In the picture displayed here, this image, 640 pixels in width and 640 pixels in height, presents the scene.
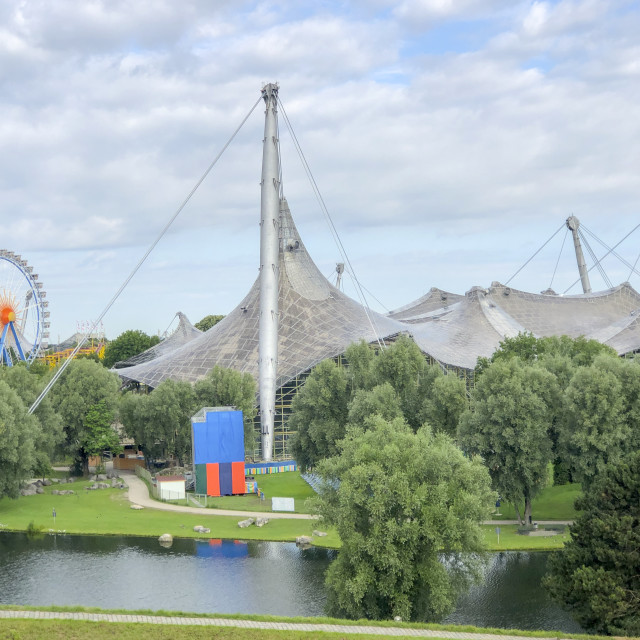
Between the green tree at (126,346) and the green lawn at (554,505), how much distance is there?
8318 centimetres

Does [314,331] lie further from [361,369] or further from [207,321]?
[207,321]

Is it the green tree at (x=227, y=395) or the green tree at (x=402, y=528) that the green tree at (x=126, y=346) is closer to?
the green tree at (x=227, y=395)

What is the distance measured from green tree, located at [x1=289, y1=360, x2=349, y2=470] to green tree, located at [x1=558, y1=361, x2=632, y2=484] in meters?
16.8

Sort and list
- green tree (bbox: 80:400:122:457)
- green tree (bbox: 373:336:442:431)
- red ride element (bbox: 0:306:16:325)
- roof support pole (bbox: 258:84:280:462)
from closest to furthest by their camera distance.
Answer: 1. green tree (bbox: 373:336:442:431)
2. green tree (bbox: 80:400:122:457)
3. roof support pole (bbox: 258:84:280:462)
4. red ride element (bbox: 0:306:16:325)

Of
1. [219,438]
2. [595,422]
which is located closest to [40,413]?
[219,438]

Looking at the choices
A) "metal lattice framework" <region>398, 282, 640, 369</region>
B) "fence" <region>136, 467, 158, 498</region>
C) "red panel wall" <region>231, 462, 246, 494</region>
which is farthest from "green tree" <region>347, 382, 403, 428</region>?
"metal lattice framework" <region>398, 282, 640, 369</region>

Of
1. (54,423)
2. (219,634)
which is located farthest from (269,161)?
(219,634)

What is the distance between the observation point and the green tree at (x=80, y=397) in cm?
6744

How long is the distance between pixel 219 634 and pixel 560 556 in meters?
12.6

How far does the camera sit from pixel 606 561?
30.1 meters

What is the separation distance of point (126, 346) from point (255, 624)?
104715mm

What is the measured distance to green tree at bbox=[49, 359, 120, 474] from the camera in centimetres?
6744

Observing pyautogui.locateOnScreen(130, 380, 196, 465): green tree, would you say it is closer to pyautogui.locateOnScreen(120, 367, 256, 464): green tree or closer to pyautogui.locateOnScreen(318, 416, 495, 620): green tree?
pyautogui.locateOnScreen(120, 367, 256, 464): green tree

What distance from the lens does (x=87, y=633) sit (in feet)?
88.8
